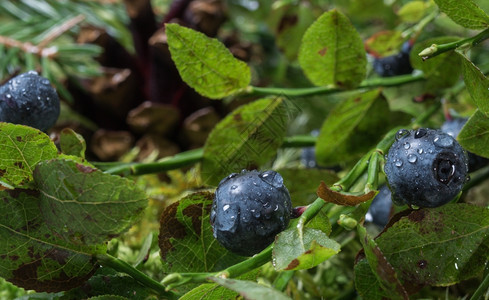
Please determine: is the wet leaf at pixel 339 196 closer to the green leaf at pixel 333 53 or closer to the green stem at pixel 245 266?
the green stem at pixel 245 266

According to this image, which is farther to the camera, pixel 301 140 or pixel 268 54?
pixel 268 54

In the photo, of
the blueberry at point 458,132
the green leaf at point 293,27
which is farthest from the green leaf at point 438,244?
the green leaf at point 293,27

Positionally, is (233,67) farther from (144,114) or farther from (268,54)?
(268,54)

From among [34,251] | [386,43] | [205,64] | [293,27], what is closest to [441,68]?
[386,43]

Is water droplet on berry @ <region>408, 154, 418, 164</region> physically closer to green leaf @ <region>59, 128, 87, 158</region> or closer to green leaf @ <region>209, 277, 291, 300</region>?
green leaf @ <region>209, 277, 291, 300</region>

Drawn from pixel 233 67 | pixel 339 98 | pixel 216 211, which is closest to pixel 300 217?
pixel 216 211

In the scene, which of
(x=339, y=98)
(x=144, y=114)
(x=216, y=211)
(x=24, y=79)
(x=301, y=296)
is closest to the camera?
(x=216, y=211)
